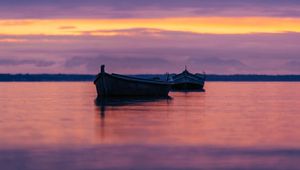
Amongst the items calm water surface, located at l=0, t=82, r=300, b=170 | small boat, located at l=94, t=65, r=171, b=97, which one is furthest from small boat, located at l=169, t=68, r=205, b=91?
calm water surface, located at l=0, t=82, r=300, b=170

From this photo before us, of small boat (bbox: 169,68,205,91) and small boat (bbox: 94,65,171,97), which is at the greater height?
small boat (bbox: 169,68,205,91)

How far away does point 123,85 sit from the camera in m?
56.9

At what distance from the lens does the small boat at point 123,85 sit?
55.8 metres

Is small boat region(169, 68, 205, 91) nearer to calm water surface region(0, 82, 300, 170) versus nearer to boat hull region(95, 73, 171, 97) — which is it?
boat hull region(95, 73, 171, 97)

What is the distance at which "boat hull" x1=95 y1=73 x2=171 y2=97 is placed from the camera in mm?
55969

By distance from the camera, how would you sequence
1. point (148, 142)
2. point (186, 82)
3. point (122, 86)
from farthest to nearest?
1. point (186, 82)
2. point (122, 86)
3. point (148, 142)

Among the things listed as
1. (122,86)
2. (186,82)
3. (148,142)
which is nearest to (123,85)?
(122,86)

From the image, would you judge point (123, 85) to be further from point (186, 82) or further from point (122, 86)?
point (186, 82)

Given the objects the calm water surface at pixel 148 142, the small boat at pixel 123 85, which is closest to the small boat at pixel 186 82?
the small boat at pixel 123 85

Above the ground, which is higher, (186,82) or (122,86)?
(186,82)

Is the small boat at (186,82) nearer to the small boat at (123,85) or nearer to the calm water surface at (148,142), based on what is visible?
the small boat at (123,85)

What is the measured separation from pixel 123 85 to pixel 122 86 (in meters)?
0.15

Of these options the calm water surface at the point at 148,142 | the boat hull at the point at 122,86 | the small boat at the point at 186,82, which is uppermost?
the small boat at the point at 186,82

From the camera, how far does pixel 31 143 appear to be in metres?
21.5
